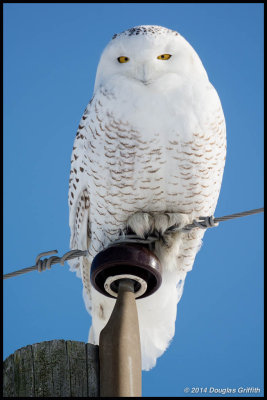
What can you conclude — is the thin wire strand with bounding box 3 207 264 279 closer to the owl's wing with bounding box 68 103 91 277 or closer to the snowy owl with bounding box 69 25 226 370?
the snowy owl with bounding box 69 25 226 370

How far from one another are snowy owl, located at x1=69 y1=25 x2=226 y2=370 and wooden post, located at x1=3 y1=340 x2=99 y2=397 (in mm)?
1105

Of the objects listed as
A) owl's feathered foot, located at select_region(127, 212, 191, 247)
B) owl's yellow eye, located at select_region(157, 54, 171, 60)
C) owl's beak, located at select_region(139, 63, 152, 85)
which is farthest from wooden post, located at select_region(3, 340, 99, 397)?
owl's yellow eye, located at select_region(157, 54, 171, 60)

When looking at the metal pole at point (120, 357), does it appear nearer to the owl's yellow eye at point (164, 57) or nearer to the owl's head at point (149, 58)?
the owl's head at point (149, 58)

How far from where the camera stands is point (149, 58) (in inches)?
134

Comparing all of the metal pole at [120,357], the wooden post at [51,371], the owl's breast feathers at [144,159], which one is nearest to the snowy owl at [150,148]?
the owl's breast feathers at [144,159]

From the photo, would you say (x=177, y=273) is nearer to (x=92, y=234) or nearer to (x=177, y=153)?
(x=92, y=234)

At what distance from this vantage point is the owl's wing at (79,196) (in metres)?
3.59

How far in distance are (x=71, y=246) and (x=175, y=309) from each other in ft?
2.47

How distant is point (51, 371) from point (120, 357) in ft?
0.88

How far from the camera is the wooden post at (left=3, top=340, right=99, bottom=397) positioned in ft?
7.80

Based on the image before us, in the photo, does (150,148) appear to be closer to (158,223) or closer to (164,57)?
(158,223)

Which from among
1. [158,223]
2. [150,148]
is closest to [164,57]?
[150,148]

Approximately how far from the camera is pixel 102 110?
338cm

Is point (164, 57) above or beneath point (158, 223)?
above
